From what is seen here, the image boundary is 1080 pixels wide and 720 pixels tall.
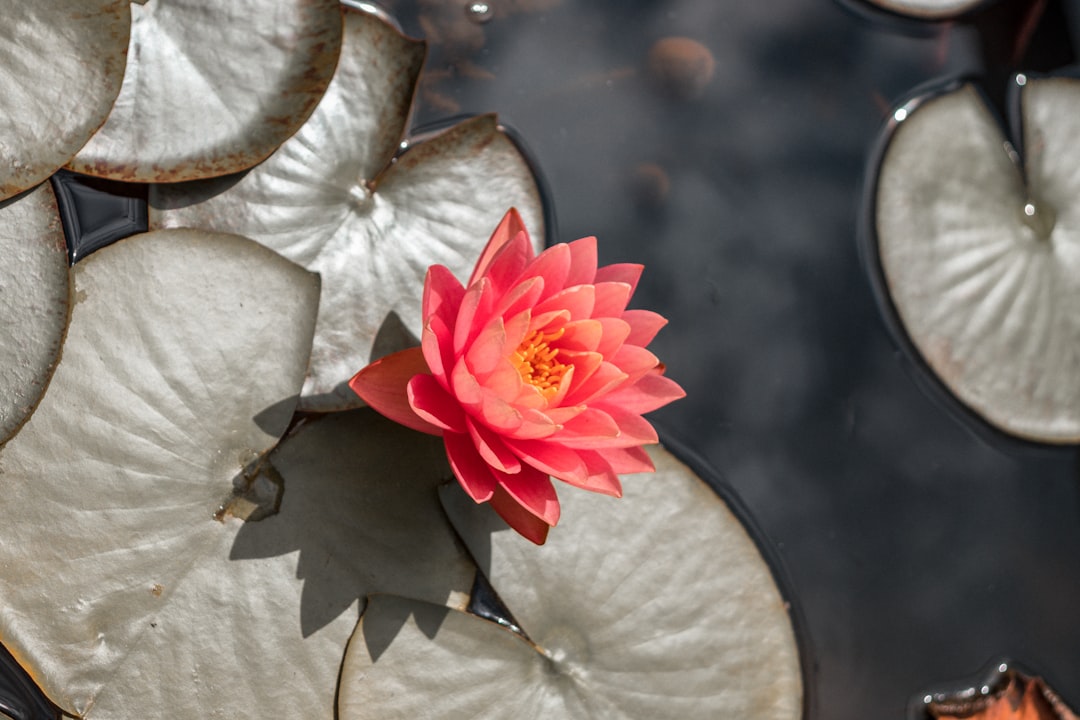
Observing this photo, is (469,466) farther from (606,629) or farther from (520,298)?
(606,629)

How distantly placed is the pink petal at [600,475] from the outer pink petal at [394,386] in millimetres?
302

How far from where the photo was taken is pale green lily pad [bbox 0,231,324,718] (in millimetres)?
1409

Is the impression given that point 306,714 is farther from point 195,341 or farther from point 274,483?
point 195,341

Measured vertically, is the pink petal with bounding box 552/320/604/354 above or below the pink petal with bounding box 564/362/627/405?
above

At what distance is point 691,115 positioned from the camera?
7.10 ft

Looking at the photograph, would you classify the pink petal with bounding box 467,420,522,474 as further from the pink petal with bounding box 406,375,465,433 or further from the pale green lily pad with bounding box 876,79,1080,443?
the pale green lily pad with bounding box 876,79,1080,443

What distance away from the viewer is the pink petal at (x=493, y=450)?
53.0 inches

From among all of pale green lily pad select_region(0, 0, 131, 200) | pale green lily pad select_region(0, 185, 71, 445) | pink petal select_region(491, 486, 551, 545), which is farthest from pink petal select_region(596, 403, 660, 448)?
pale green lily pad select_region(0, 0, 131, 200)

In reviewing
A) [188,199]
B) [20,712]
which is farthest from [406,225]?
[20,712]

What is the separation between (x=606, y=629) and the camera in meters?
1.68

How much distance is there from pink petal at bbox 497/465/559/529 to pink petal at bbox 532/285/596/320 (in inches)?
Answer: 12.4

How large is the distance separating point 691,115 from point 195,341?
4.85 ft

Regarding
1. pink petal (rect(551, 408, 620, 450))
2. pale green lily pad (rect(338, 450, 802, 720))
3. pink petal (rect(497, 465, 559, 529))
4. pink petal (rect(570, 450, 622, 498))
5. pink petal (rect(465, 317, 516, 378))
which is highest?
pink petal (rect(465, 317, 516, 378))

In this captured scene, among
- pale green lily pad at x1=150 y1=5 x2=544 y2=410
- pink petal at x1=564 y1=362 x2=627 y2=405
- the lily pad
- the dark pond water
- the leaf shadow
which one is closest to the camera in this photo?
pink petal at x1=564 y1=362 x2=627 y2=405
